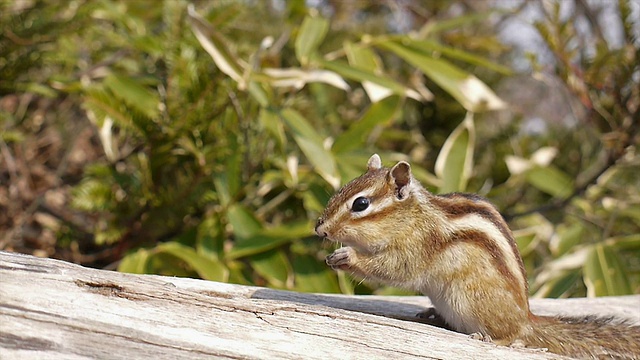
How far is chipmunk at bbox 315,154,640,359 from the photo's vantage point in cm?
181

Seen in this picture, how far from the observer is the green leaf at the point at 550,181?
3.71m

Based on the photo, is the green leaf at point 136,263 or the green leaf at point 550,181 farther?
the green leaf at point 550,181

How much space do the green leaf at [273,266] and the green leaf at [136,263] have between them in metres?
0.44

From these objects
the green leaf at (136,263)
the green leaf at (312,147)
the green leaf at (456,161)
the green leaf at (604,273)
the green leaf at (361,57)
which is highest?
the green leaf at (361,57)

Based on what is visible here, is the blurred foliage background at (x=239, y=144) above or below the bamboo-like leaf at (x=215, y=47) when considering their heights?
below

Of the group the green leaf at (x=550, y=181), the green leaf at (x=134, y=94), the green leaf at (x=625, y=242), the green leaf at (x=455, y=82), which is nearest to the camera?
the green leaf at (x=134, y=94)

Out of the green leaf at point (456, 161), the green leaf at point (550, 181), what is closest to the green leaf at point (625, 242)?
the green leaf at point (550, 181)

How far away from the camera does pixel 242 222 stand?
2.98 metres

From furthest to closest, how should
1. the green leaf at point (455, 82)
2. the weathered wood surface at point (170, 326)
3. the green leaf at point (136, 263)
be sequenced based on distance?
the green leaf at point (455, 82)
the green leaf at point (136, 263)
the weathered wood surface at point (170, 326)

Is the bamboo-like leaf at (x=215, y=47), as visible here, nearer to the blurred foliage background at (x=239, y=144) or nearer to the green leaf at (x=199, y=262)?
the blurred foliage background at (x=239, y=144)

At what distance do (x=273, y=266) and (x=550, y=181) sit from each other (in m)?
1.59

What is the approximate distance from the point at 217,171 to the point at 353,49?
3.15 ft

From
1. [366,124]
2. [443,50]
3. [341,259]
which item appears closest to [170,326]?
[341,259]

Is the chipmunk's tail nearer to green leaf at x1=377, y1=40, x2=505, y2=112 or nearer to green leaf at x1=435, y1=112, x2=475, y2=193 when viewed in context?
green leaf at x1=435, y1=112, x2=475, y2=193
